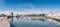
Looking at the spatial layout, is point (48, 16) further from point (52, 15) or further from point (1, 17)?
point (1, 17)

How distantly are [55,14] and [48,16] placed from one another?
2.38ft

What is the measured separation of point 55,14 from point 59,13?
1.67 feet

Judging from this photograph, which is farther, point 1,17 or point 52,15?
point 52,15

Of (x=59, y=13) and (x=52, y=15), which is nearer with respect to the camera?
(x=59, y=13)

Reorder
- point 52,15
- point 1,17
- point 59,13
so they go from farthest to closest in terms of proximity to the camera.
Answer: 1. point 52,15
2. point 59,13
3. point 1,17

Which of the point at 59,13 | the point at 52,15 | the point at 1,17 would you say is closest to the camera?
the point at 1,17

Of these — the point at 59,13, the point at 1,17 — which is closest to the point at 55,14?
the point at 59,13

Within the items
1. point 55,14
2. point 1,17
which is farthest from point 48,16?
point 1,17

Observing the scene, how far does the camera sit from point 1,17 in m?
7.11

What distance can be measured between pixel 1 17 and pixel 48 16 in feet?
23.7

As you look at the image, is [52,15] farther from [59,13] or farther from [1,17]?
[1,17]

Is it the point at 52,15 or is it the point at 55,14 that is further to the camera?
the point at 52,15

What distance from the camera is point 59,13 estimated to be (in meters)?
12.8

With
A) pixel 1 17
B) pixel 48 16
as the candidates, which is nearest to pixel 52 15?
pixel 48 16
